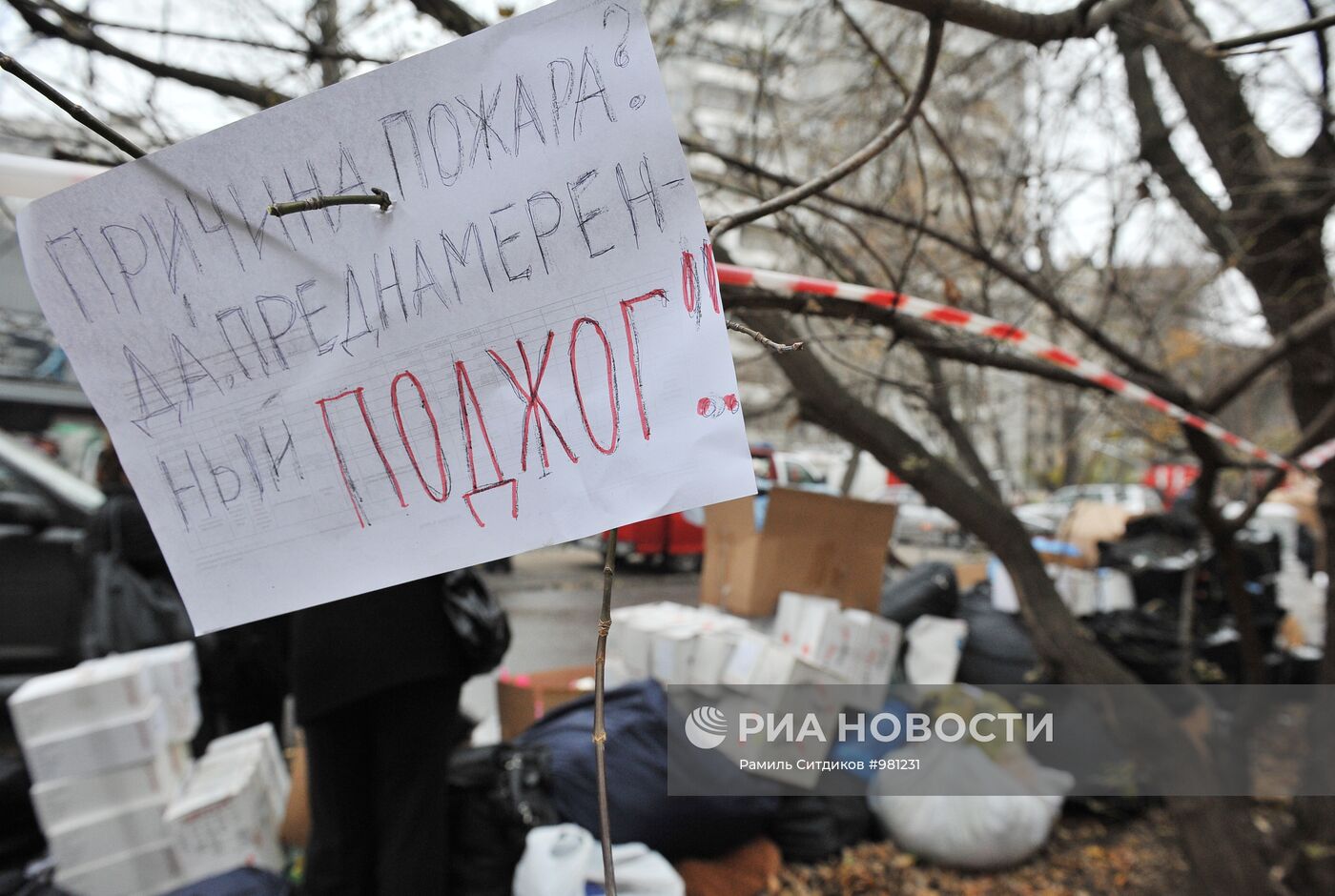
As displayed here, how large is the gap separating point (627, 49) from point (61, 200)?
65cm

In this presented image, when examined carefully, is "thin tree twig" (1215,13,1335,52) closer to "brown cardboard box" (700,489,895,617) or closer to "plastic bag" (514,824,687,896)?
"plastic bag" (514,824,687,896)

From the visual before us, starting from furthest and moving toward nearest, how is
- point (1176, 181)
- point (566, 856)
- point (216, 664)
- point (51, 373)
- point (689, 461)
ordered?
1. point (51, 373)
2. point (216, 664)
3. point (1176, 181)
4. point (566, 856)
5. point (689, 461)

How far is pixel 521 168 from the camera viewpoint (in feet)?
2.94

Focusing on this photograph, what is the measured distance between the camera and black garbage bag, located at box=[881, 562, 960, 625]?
14.2ft

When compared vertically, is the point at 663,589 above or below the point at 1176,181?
below

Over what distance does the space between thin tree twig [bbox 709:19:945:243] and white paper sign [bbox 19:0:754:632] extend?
23 cm

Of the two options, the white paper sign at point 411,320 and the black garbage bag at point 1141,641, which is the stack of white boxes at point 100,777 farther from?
the black garbage bag at point 1141,641

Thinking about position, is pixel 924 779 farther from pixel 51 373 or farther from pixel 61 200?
pixel 51 373

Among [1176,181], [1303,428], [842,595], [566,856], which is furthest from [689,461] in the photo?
[842,595]

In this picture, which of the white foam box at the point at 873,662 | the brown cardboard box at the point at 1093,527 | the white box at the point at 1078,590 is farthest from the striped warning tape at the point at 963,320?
the brown cardboard box at the point at 1093,527

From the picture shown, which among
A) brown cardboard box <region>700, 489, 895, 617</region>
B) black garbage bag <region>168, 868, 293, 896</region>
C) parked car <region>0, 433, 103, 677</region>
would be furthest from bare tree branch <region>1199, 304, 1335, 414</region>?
parked car <region>0, 433, 103, 677</region>

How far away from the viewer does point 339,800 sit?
220 cm

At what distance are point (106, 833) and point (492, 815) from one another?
122cm

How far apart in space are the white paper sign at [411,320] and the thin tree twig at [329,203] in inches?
0.7
